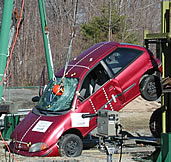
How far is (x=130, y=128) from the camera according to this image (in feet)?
55.6

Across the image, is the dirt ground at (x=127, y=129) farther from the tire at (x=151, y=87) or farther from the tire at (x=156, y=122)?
the tire at (x=151, y=87)

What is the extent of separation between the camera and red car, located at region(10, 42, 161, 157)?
10.7m

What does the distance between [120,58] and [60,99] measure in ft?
6.75

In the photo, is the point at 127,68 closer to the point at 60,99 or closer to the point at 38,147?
the point at 60,99

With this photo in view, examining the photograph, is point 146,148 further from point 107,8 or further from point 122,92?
point 107,8

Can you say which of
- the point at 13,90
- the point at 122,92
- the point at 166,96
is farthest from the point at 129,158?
the point at 13,90

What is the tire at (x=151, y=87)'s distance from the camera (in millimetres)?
11805

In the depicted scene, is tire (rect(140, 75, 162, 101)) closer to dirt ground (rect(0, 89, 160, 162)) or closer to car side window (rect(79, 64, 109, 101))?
car side window (rect(79, 64, 109, 101))

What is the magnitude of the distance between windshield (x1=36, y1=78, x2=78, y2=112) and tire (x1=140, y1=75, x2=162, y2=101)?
1.84m

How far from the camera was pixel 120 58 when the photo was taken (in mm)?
12188

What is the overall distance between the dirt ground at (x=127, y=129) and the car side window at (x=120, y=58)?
2054 mm

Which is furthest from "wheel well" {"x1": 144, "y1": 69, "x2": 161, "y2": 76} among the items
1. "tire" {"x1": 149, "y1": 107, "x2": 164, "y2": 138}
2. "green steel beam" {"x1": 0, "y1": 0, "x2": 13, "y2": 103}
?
"green steel beam" {"x1": 0, "y1": 0, "x2": 13, "y2": 103}

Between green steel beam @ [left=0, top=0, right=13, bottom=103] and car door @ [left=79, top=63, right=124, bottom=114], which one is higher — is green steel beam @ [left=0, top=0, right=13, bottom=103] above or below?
above

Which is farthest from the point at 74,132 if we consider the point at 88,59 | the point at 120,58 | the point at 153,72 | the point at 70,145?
the point at 153,72
